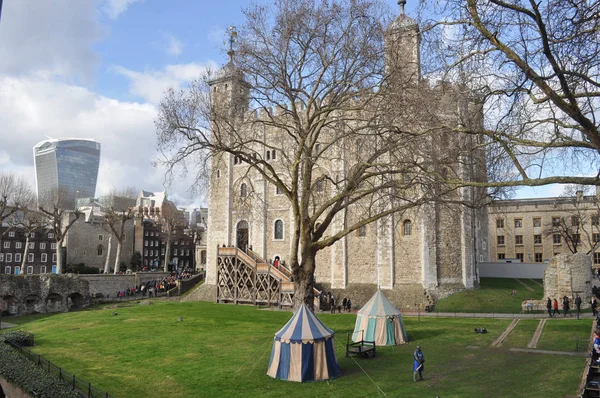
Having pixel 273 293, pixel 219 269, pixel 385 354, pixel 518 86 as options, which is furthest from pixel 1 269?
pixel 518 86

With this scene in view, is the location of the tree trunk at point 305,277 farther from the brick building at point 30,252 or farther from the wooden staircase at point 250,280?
the brick building at point 30,252

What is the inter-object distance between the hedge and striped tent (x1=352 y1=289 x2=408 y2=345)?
10661mm

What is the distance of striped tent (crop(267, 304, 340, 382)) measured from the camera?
14.8m

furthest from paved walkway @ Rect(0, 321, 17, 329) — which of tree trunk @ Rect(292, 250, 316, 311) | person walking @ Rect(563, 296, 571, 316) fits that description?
person walking @ Rect(563, 296, 571, 316)

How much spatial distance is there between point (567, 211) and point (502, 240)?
755 cm

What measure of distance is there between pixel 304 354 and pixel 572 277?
20326 mm

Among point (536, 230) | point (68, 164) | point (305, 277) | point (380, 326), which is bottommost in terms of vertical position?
point (380, 326)

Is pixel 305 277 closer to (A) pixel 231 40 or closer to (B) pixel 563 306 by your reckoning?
(A) pixel 231 40

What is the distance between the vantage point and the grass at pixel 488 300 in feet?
95.1

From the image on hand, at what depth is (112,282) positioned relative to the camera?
50625 mm

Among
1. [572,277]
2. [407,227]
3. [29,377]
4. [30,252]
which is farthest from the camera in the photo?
[30,252]

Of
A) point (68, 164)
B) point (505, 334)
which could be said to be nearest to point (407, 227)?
point (505, 334)

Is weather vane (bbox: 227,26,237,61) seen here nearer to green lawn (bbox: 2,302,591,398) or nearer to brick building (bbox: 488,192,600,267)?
green lawn (bbox: 2,302,591,398)

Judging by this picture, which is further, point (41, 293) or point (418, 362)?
point (41, 293)
